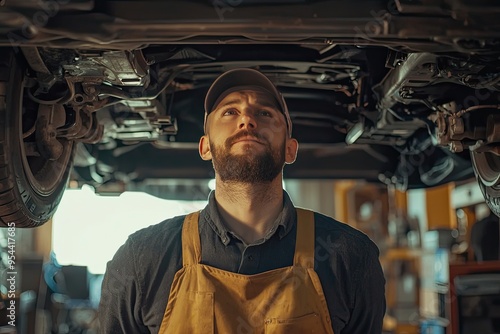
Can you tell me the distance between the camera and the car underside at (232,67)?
145 cm

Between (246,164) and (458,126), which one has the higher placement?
(458,126)

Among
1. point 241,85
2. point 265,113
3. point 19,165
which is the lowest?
point 19,165

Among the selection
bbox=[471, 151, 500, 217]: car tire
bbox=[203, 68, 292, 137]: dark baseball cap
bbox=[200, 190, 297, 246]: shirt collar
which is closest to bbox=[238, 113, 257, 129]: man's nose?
bbox=[203, 68, 292, 137]: dark baseball cap

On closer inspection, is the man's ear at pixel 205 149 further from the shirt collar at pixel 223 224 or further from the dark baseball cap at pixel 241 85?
the shirt collar at pixel 223 224

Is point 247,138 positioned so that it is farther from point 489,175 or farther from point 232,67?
point 489,175

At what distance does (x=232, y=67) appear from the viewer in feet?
7.49

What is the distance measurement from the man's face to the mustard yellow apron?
28cm

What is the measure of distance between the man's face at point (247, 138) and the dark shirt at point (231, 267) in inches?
5.1

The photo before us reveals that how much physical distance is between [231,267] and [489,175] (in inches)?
37.0

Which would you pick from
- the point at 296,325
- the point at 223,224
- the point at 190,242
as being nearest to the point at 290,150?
the point at 223,224

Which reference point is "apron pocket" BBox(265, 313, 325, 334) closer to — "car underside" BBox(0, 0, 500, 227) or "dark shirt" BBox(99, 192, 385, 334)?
"dark shirt" BBox(99, 192, 385, 334)

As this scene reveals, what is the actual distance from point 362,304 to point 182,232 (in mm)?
565

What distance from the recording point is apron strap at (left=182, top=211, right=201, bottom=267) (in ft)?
5.95

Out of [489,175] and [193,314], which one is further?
[489,175]
